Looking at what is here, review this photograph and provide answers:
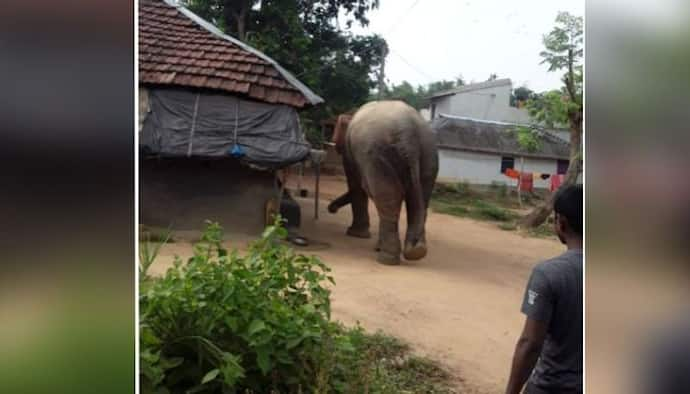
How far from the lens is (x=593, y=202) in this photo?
112 centimetres

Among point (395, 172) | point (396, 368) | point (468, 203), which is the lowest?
→ point (396, 368)

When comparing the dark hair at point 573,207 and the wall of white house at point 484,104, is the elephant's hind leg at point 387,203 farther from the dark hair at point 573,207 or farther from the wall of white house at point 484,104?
the wall of white house at point 484,104

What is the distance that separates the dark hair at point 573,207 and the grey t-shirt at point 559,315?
74 millimetres

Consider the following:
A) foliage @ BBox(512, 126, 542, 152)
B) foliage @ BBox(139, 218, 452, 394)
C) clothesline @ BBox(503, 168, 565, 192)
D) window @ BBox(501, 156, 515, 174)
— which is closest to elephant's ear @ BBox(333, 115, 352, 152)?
foliage @ BBox(512, 126, 542, 152)

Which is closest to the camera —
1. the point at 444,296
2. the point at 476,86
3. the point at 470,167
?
the point at 444,296

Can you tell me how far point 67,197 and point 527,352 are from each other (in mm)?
1284

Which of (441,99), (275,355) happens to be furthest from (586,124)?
(441,99)

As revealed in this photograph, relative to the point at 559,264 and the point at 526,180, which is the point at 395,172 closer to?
the point at 559,264

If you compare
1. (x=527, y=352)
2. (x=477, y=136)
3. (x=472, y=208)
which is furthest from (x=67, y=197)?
(x=477, y=136)

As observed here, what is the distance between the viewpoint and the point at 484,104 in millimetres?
17922

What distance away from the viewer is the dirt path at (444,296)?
12.2 feet

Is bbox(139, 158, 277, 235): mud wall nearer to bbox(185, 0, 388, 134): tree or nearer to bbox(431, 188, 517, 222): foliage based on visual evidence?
bbox(185, 0, 388, 134): tree

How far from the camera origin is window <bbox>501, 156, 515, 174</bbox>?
15939 millimetres

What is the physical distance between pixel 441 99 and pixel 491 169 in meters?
4.22
